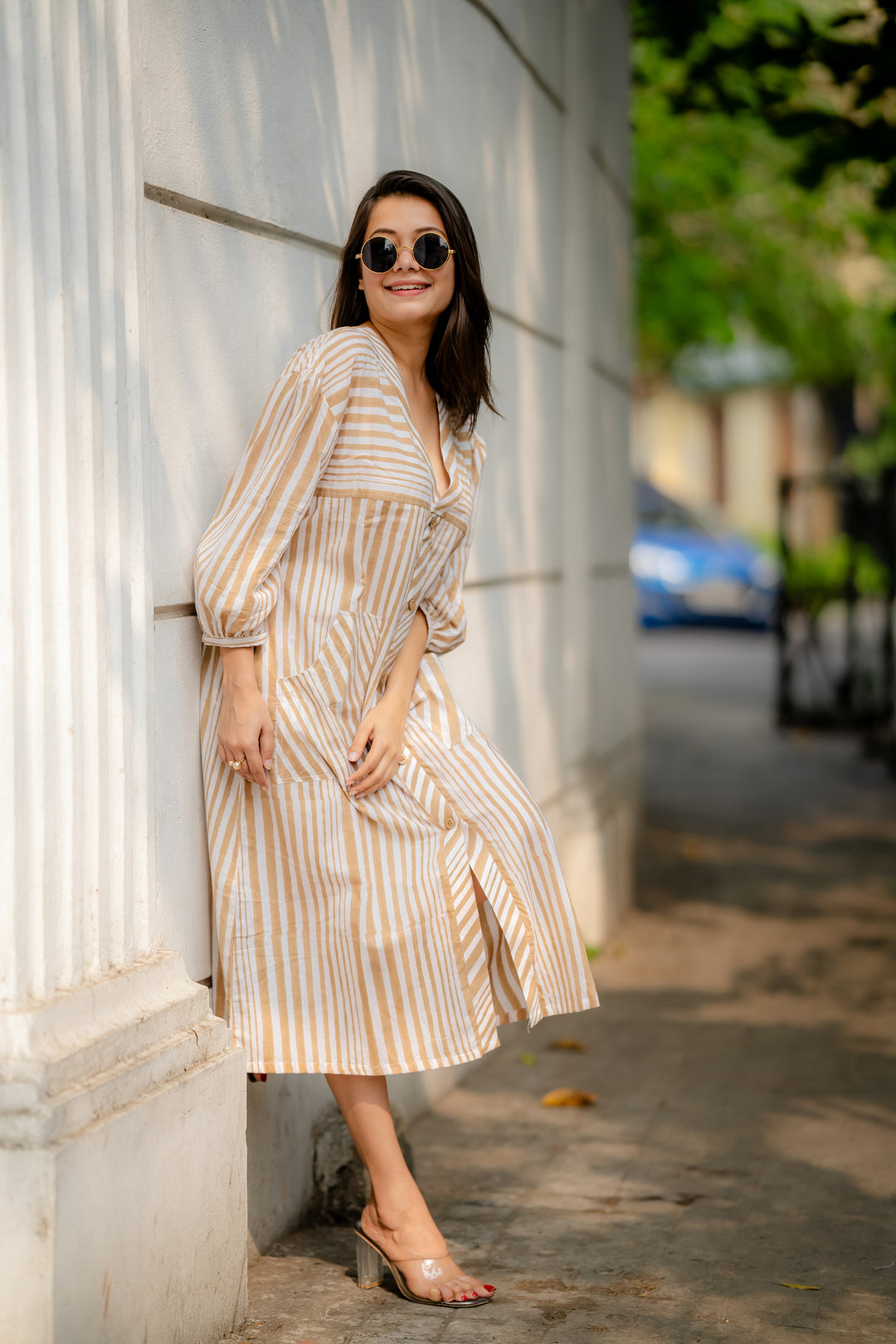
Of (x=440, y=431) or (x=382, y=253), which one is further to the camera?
(x=440, y=431)

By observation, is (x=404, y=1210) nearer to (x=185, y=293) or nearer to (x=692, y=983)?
(x=185, y=293)

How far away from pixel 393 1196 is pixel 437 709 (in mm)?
937

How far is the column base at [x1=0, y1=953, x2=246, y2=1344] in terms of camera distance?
219cm

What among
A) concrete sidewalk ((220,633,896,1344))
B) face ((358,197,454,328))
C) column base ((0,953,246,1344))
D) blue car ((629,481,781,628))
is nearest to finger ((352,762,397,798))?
column base ((0,953,246,1344))

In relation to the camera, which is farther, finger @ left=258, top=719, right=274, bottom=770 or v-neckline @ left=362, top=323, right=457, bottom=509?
v-neckline @ left=362, top=323, right=457, bottom=509

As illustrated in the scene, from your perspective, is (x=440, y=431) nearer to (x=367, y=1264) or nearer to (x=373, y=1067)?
(x=373, y=1067)

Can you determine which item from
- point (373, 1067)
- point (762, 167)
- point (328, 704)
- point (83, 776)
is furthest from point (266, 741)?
point (762, 167)

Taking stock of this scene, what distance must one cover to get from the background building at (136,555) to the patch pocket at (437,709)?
478 mm

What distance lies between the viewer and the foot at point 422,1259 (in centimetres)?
288

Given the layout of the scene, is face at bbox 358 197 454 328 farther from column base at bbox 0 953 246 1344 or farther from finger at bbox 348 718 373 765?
column base at bbox 0 953 246 1344

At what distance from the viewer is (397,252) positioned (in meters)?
2.89

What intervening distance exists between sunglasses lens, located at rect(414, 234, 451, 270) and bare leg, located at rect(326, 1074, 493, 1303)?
152cm

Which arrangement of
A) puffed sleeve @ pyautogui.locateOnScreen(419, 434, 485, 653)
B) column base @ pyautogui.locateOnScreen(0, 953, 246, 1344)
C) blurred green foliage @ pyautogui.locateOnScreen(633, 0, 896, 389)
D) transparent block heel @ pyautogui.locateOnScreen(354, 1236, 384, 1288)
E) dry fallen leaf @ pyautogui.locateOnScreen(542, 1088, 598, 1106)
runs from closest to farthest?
column base @ pyautogui.locateOnScreen(0, 953, 246, 1344) → transparent block heel @ pyautogui.locateOnScreen(354, 1236, 384, 1288) → puffed sleeve @ pyautogui.locateOnScreen(419, 434, 485, 653) → dry fallen leaf @ pyautogui.locateOnScreen(542, 1088, 598, 1106) → blurred green foliage @ pyautogui.locateOnScreen(633, 0, 896, 389)

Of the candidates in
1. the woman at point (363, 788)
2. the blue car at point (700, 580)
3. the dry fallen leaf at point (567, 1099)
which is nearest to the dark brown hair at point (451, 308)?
the woman at point (363, 788)
